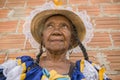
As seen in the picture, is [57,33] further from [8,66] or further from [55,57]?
[8,66]

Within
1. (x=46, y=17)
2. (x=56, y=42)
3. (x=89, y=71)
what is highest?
(x=46, y=17)

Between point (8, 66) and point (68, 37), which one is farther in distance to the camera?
point (68, 37)

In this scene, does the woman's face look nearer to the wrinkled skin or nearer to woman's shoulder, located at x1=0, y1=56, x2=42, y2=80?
the wrinkled skin

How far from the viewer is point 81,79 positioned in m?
1.54

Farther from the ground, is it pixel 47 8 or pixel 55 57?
pixel 47 8

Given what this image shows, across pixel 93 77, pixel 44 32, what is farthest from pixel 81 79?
pixel 44 32

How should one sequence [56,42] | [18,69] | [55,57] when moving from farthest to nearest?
[55,57] < [56,42] < [18,69]

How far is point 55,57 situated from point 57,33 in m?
0.16

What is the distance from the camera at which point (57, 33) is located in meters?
1.67

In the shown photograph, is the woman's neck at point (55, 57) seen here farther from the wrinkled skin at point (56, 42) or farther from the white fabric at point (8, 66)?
the white fabric at point (8, 66)

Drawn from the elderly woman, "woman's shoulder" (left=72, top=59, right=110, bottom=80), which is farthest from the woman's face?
"woman's shoulder" (left=72, top=59, right=110, bottom=80)

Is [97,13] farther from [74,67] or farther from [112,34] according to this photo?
[74,67]

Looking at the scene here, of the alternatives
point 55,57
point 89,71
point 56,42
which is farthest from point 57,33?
point 89,71

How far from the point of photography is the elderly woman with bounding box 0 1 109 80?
1.53m
